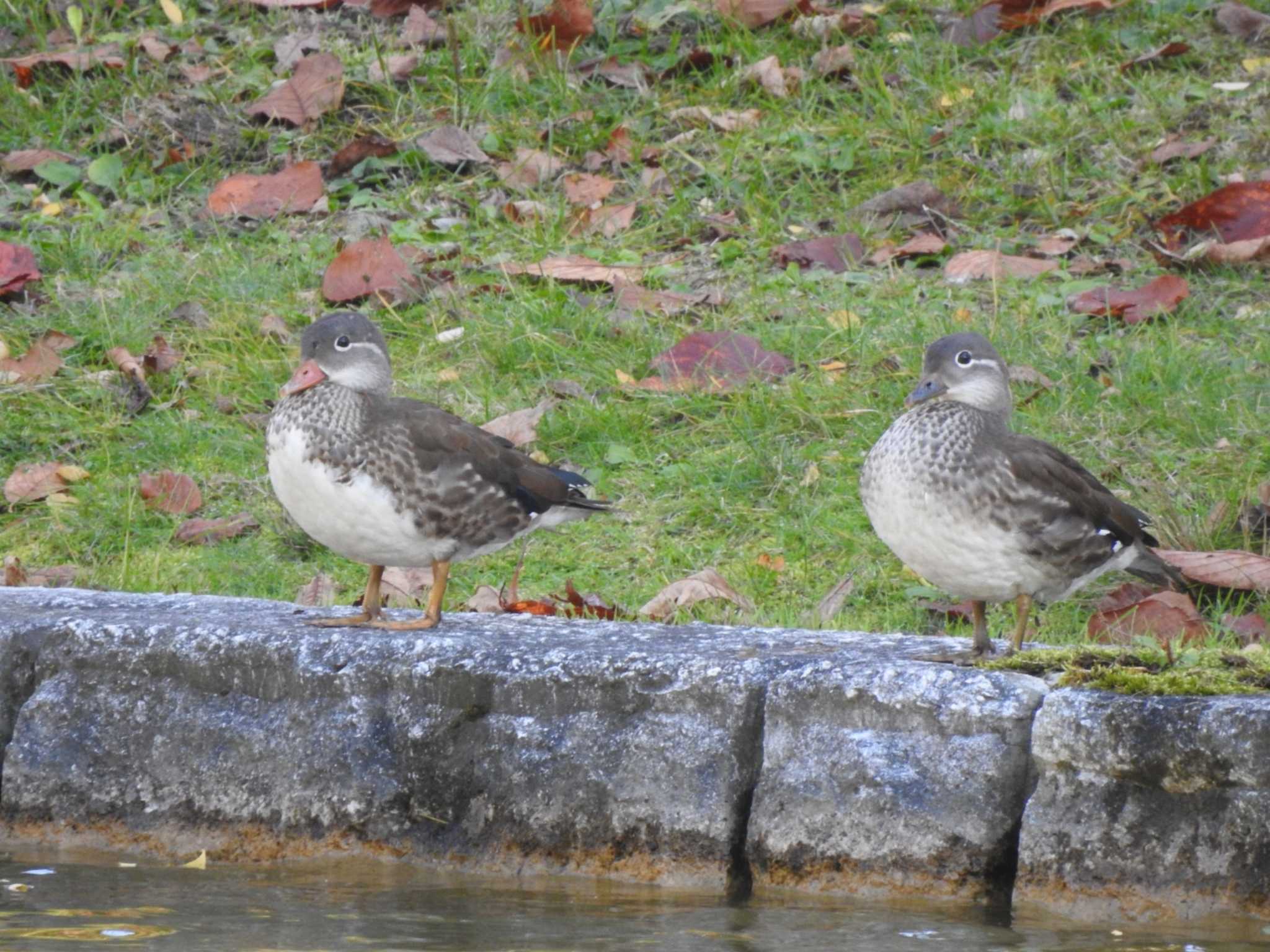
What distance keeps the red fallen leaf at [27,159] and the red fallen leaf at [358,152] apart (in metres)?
1.12

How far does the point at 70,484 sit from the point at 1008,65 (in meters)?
4.22

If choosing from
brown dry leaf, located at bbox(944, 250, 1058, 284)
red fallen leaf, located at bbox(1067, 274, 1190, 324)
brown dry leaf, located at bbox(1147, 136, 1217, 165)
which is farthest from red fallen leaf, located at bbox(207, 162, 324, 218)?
brown dry leaf, located at bbox(1147, 136, 1217, 165)

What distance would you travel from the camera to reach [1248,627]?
4.58 meters

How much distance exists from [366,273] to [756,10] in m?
2.34

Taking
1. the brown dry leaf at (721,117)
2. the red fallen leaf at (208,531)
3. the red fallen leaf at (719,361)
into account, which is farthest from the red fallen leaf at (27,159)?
the red fallen leaf at (719,361)

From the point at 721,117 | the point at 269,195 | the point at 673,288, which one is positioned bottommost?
the point at 673,288

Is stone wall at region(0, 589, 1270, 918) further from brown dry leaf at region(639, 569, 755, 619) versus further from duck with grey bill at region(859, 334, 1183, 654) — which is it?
brown dry leaf at region(639, 569, 755, 619)

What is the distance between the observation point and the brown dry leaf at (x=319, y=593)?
4922 millimetres

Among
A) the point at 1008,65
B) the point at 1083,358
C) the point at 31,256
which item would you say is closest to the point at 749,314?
the point at 1083,358

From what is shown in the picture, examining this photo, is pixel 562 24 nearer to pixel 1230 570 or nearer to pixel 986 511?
pixel 1230 570

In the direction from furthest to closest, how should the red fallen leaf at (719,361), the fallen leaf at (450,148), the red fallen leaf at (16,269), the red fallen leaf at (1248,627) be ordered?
the fallen leaf at (450,148)
the red fallen leaf at (16,269)
the red fallen leaf at (719,361)
the red fallen leaf at (1248,627)

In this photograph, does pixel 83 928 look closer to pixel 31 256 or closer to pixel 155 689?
pixel 155 689

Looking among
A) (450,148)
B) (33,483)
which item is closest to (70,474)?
(33,483)

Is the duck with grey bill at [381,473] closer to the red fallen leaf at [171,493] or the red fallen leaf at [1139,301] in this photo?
the red fallen leaf at [171,493]
